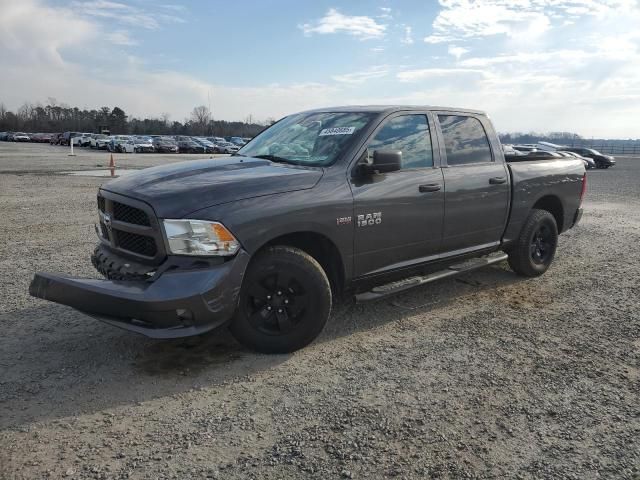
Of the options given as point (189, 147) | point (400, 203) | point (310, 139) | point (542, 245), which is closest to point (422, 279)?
point (400, 203)

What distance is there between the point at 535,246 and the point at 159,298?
457 cm

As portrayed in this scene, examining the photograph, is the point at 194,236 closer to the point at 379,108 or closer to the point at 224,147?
the point at 379,108

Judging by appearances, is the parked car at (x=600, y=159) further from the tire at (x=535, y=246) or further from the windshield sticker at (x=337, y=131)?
the windshield sticker at (x=337, y=131)

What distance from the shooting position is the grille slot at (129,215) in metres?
3.64

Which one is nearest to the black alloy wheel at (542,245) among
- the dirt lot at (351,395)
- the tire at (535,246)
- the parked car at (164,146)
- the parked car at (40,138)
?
the tire at (535,246)

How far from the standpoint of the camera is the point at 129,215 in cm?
379

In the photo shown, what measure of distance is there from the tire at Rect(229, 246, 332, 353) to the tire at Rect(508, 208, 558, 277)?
298 cm

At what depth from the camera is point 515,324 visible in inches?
185

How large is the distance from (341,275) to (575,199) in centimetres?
392

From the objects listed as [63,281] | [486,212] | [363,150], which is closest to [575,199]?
[486,212]

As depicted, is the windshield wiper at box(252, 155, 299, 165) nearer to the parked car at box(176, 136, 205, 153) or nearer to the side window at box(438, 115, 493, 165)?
the side window at box(438, 115, 493, 165)

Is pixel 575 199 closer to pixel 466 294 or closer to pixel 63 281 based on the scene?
pixel 466 294

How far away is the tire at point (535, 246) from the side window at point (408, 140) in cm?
183

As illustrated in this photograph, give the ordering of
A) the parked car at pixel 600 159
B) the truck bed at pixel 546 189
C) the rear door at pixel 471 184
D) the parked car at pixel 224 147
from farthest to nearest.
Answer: the parked car at pixel 224 147 → the parked car at pixel 600 159 → the truck bed at pixel 546 189 → the rear door at pixel 471 184
